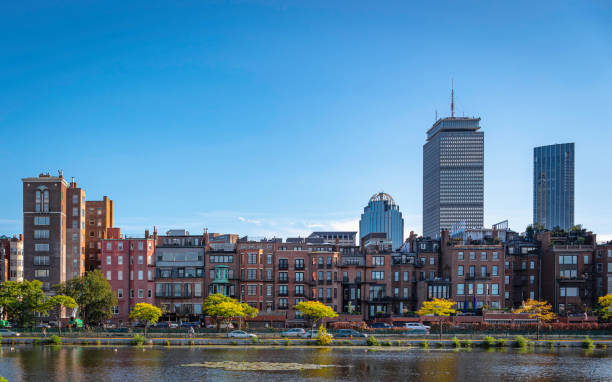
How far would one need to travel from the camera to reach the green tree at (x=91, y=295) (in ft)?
407

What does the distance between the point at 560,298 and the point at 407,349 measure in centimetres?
5714

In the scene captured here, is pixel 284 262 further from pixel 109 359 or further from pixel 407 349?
pixel 109 359

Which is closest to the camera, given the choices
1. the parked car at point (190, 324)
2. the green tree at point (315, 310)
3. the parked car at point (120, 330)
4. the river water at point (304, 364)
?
the river water at point (304, 364)

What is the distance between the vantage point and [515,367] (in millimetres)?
84688

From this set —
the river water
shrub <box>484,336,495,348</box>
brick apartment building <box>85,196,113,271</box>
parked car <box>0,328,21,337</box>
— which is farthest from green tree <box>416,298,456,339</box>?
brick apartment building <box>85,196,113,271</box>

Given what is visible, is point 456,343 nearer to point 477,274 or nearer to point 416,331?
point 416,331

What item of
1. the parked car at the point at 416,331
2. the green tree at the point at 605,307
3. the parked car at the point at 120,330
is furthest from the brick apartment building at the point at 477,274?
the parked car at the point at 120,330

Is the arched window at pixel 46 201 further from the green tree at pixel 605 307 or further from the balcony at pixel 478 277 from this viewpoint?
the green tree at pixel 605 307

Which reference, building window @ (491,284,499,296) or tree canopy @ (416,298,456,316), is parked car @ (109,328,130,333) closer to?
tree canopy @ (416,298,456,316)

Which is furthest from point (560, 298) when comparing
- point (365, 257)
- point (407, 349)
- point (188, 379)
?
point (188, 379)

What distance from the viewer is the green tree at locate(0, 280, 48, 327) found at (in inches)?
4756

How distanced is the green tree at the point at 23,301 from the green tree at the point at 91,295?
474 cm

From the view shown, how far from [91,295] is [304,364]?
5655cm

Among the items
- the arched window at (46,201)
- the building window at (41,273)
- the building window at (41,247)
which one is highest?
the arched window at (46,201)
